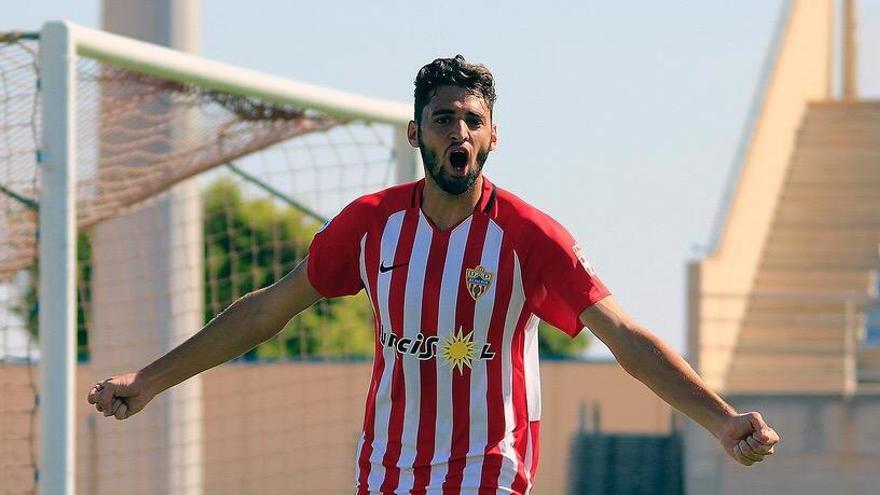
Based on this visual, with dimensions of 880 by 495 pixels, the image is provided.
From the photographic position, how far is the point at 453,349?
447 centimetres

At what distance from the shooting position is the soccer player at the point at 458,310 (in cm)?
440

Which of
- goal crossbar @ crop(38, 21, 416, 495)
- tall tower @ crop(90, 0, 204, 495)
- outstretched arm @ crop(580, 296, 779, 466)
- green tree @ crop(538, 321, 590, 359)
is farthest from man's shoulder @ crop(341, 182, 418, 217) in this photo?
green tree @ crop(538, 321, 590, 359)

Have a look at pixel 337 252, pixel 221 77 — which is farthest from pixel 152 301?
pixel 337 252

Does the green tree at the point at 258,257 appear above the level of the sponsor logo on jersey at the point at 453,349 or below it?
above

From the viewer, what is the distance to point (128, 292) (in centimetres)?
Answer: 923

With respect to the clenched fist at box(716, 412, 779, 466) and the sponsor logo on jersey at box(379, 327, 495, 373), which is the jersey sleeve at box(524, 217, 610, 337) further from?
the clenched fist at box(716, 412, 779, 466)

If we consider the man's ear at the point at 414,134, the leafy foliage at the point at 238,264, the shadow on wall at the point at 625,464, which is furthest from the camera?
the shadow on wall at the point at 625,464

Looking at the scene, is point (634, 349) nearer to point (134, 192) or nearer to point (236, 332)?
point (236, 332)

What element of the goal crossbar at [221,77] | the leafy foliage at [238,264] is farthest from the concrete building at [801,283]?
the goal crossbar at [221,77]

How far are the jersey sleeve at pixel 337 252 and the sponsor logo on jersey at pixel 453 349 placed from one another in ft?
0.87

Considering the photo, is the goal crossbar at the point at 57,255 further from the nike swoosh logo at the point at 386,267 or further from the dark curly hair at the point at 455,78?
the dark curly hair at the point at 455,78

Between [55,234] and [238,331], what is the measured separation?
8.34 ft

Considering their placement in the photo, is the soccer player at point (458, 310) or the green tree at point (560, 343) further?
the green tree at point (560, 343)

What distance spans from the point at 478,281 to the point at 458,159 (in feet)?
0.99
